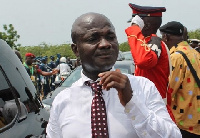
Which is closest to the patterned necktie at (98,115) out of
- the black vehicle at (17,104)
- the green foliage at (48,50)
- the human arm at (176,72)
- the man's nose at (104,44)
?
the man's nose at (104,44)

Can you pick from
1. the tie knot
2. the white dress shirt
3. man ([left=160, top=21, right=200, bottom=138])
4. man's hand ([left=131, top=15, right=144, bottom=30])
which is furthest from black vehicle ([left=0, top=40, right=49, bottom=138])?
man ([left=160, top=21, right=200, bottom=138])

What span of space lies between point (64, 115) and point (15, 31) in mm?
22477

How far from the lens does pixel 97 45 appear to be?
1710 mm

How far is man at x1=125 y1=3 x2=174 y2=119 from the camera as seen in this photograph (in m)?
2.94

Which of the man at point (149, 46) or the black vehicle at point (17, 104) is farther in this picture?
the man at point (149, 46)

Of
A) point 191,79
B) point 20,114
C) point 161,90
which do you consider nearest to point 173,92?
point 191,79

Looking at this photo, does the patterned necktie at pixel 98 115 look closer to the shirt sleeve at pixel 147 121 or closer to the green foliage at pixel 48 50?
the shirt sleeve at pixel 147 121

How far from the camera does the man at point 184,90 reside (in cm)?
388

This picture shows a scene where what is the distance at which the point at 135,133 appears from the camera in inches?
66.5

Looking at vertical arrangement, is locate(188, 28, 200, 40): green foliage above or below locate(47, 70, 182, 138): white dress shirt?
below

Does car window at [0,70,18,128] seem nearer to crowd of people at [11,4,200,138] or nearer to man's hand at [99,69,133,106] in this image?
crowd of people at [11,4,200,138]

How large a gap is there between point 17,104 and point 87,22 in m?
0.92

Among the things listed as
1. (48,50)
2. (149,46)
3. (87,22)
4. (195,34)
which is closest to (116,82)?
(87,22)

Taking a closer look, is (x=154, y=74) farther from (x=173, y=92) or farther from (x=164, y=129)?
(x=164, y=129)
